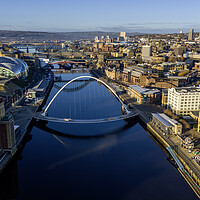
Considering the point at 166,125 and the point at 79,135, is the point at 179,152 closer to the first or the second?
the point at 166,125

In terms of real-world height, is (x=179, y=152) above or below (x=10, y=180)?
above

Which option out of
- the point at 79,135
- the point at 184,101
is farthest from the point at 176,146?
the point at 184,101

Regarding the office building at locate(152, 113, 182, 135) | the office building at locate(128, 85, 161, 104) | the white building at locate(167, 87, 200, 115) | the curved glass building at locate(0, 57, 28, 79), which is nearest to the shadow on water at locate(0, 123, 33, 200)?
the office building at locate(152, 113, 182, 135)

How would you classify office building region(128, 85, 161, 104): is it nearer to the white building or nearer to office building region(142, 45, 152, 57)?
the white building

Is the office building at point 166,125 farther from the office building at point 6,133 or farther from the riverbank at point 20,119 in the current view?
the office building at point 6,133

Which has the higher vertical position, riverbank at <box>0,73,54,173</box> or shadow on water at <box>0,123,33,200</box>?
riverbank at <box>0,73,54,173</box>

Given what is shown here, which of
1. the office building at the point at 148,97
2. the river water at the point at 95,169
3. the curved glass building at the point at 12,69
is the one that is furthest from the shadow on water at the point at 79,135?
the curved glass building at the point at 12,69

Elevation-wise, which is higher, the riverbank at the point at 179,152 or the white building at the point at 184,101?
the white building at the point at 184,101

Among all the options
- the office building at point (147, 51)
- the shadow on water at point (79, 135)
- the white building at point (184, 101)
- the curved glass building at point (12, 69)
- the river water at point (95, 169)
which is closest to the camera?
the river water at point (95, 169)

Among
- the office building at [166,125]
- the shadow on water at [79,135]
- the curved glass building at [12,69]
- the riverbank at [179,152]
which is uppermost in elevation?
the curved glass building at [12,69]
